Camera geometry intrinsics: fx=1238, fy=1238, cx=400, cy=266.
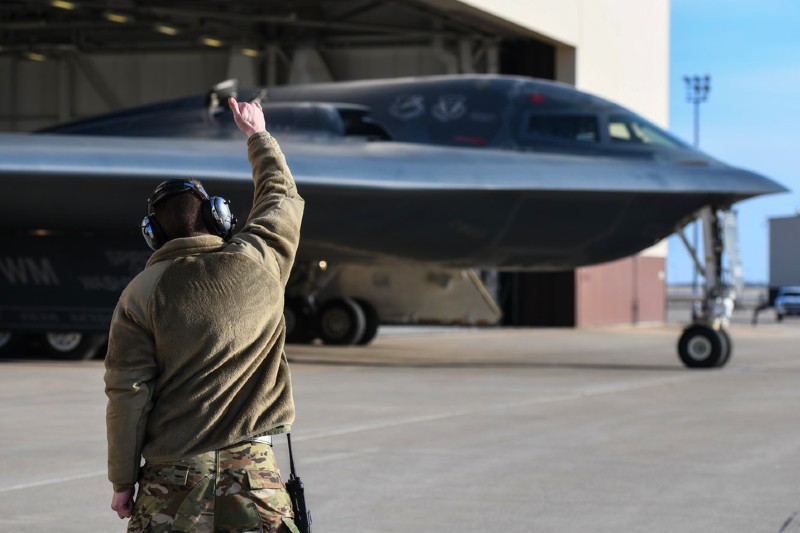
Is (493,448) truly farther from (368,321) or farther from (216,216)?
(368,321)

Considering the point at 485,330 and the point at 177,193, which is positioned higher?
the point at 177,193

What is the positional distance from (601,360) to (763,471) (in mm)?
11054

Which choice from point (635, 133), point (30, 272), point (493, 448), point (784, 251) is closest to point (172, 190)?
point (493, 448)

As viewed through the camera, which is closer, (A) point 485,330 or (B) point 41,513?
(B) point 41,513

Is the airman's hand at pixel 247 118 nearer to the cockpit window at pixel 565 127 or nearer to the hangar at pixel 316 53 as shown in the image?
the cockpit window at pixel 565 127

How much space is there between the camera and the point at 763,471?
791 cm

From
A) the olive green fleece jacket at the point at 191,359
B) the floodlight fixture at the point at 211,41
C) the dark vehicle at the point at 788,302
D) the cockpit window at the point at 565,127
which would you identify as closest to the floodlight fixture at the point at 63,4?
the floodlight fixture at the point at 211,41

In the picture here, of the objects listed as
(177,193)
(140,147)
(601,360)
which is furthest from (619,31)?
(177,193)

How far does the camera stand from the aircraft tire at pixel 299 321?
2188cm

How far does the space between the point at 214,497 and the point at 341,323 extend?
18708 millimetres

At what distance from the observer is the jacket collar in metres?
3.32

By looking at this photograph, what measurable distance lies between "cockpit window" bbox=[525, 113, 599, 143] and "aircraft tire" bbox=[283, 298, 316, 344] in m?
6.95

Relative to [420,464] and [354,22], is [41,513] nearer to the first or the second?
[420,464]

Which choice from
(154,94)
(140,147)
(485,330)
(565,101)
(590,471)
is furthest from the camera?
(154,94)
